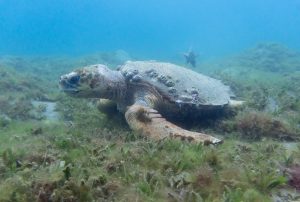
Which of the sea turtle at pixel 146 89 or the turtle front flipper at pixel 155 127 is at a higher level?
the sea turtle at pixel 146 89

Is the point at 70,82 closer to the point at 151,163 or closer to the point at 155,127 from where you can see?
the point at 155,127

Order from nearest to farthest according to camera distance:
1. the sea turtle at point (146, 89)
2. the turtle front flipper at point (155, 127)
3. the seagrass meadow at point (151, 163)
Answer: the seagrass meadow at point (151, 163) < the turtle front flipper at point (155, 127) < the sea turtle at point (146, 89)

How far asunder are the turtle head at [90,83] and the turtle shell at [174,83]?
411mm

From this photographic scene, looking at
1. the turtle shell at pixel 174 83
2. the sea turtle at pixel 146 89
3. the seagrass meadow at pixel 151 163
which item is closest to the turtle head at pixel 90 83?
the sea turtle at pixel 146 89

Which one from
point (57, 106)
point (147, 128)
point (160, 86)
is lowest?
point (57, 106)

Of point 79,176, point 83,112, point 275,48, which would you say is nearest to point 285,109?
point 83,112

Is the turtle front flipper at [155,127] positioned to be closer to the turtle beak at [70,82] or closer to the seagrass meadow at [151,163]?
the seagrass meadow at [151,163]

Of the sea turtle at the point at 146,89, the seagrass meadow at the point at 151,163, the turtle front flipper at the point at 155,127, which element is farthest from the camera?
the sea turtle at the point at 146,89

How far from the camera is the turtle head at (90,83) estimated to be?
24.3 feet

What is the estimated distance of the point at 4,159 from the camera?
187 inches

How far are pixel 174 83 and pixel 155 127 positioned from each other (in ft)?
5.25

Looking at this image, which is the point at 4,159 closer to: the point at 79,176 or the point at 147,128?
the point at 79,176

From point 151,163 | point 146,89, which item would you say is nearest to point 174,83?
point 146,89

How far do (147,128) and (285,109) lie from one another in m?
4.39
